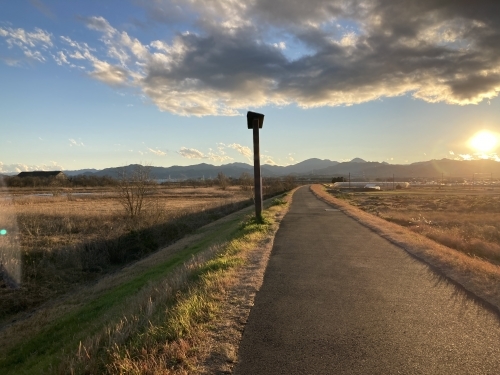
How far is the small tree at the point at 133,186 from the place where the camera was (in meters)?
27.6

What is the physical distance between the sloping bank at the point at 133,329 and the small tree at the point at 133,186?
14591 millimetres

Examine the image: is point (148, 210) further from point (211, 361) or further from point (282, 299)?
point (211, 361)

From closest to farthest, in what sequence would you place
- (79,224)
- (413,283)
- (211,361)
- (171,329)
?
(211,361) < (171,329) < (413,283) < (79,224)

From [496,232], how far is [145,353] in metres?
20.3

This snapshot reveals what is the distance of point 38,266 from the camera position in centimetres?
1627

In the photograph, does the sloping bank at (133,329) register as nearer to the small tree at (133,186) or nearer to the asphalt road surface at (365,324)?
the asphalt road surface at (365,324)

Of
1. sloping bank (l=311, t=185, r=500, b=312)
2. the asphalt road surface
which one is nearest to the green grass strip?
the asphalt road surface

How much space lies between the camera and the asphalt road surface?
4195mm

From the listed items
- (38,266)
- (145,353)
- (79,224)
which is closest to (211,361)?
(145,353)

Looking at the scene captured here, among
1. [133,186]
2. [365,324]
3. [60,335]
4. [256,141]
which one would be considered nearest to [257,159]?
[256,141]

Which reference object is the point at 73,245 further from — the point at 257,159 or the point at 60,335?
the point at 60,335

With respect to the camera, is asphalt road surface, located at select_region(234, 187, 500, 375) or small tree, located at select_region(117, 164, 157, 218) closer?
asphalt road surface, located at select_region(234, 187, 500, 375)

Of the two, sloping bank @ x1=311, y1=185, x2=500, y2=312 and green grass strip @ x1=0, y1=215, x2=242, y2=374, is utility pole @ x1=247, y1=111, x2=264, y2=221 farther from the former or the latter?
green grass strip @ x1=0, y1=215, x2=242, y2=374

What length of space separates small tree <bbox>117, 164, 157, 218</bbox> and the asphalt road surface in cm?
2054
